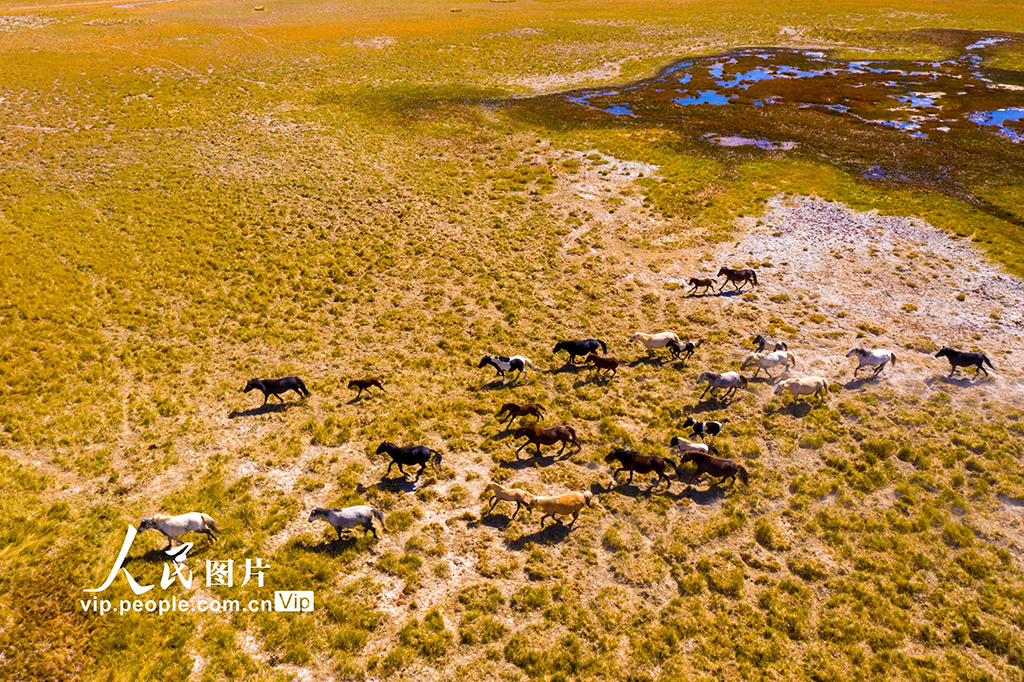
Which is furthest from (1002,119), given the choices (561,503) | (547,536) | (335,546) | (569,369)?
(335,546)

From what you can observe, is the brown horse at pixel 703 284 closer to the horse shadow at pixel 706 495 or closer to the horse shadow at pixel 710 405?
the horse shadow at pixel 710 405

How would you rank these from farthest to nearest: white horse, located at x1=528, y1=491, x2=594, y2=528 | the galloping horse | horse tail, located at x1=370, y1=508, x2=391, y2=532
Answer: the galloping horse, white horse, located at x1=528, y1=491, x2=594, y2=528, horse tail, located at x1=370, y1=508, x2=391, y2=532

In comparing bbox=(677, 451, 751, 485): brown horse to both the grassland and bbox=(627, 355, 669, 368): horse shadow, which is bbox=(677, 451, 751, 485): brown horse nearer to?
the grassland

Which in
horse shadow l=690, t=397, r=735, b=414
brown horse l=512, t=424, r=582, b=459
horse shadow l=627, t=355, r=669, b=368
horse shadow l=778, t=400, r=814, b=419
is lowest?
horse shadow l=778, t=400, r=814, b=419

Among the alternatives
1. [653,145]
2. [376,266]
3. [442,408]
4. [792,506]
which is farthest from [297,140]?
[792,506]

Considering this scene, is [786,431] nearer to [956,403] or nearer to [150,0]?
[956,403]

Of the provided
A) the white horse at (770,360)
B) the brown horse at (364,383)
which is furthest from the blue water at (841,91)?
the brown horse at (364,383)

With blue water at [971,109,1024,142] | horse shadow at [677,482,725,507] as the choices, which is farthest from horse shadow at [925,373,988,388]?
blue water at [971,109,1024,142]

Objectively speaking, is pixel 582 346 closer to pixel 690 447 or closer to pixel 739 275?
pixel 690 447
